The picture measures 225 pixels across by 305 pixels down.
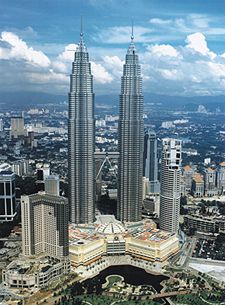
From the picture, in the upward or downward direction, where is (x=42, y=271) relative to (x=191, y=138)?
downward

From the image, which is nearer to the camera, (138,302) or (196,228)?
(138,302)

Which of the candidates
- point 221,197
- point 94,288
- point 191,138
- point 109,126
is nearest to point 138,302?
point 94,288

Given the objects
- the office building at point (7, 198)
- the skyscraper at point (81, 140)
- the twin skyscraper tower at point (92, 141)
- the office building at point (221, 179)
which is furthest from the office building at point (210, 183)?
the office building at point (7, 198)

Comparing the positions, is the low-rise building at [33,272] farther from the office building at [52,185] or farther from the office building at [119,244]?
the office building at [52,185]

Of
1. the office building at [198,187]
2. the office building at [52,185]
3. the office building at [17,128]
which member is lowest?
the office building at [198,187]

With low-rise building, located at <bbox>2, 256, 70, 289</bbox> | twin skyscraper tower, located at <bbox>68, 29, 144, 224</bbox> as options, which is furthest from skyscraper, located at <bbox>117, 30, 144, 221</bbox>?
low-rise building, located at <bbox>2, 256, 70, 289</bbox>

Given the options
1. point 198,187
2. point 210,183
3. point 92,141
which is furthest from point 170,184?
point 210,183

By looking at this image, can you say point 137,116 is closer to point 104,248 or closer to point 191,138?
point 104,248
